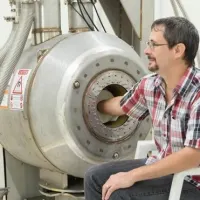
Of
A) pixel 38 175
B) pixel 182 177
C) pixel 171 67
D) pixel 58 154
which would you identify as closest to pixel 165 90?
pixel 171 67

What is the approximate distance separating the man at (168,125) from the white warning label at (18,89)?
457mm

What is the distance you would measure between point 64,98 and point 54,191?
0.49 m

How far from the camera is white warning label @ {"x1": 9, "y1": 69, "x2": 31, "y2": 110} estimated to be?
1.64 metres

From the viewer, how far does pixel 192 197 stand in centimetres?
128

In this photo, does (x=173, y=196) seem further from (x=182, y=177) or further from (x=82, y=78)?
(x=82, y=78)

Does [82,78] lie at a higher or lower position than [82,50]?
lower

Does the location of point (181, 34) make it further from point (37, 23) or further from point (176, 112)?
point (37, 23)

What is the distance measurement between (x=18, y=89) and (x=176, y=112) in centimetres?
69

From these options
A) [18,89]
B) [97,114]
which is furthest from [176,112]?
[18,89]

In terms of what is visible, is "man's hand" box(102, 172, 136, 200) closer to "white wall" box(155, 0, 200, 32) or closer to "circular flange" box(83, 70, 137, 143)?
"circular flange" box(83, 70, 137, 143)

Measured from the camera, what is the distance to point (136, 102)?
1.51 m

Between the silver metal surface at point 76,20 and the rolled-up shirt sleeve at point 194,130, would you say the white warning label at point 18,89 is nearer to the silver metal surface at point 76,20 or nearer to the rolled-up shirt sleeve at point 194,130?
the silver metal surface at point 76,20

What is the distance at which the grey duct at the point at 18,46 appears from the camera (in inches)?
64.9

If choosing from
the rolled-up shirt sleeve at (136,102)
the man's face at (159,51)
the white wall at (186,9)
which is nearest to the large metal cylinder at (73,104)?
the rolled-up shirt sleeve at (136,102)
